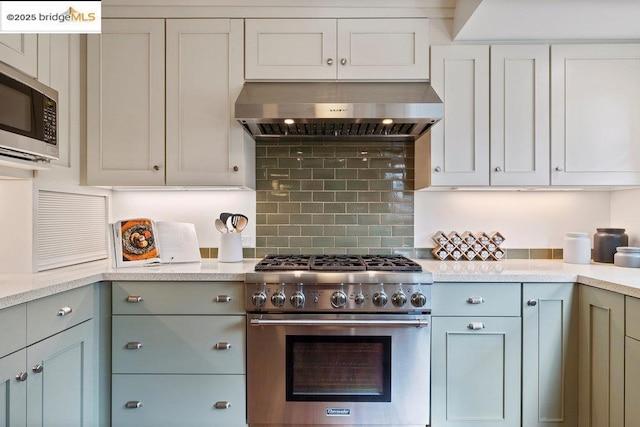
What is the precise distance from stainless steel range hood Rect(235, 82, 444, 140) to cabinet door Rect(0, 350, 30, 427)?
4.61 feet

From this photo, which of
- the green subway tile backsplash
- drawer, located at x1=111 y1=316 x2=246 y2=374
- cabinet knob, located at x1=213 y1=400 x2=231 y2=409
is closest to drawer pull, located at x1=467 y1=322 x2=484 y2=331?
the green subway tile backsplash

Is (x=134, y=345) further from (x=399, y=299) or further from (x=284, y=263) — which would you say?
(x=399, y=299)

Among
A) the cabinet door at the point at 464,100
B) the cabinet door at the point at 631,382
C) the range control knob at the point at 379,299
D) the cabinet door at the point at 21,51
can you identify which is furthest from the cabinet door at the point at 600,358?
the cabinet door at the point at 21,51

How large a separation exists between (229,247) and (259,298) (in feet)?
1.75

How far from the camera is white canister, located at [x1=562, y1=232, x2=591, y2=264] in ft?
7.82

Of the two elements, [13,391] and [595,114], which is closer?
[13,391]

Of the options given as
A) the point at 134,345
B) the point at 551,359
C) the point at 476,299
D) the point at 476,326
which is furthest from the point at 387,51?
the point at 134,345

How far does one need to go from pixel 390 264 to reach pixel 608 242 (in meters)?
1.40

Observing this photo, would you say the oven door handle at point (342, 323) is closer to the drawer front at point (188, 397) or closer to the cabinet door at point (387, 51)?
the drawer front at point (188, 397)

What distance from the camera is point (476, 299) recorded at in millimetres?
Answer: 1977

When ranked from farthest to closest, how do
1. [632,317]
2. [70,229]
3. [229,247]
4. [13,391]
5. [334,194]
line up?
[334,194] < [229,247] < [70,229] < [632,317] < [13,391]

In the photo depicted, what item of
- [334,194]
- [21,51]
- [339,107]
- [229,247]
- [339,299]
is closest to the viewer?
[21,51]

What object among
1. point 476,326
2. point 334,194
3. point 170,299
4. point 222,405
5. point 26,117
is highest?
point 26,117

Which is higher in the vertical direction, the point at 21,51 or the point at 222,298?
the point at 21,51
